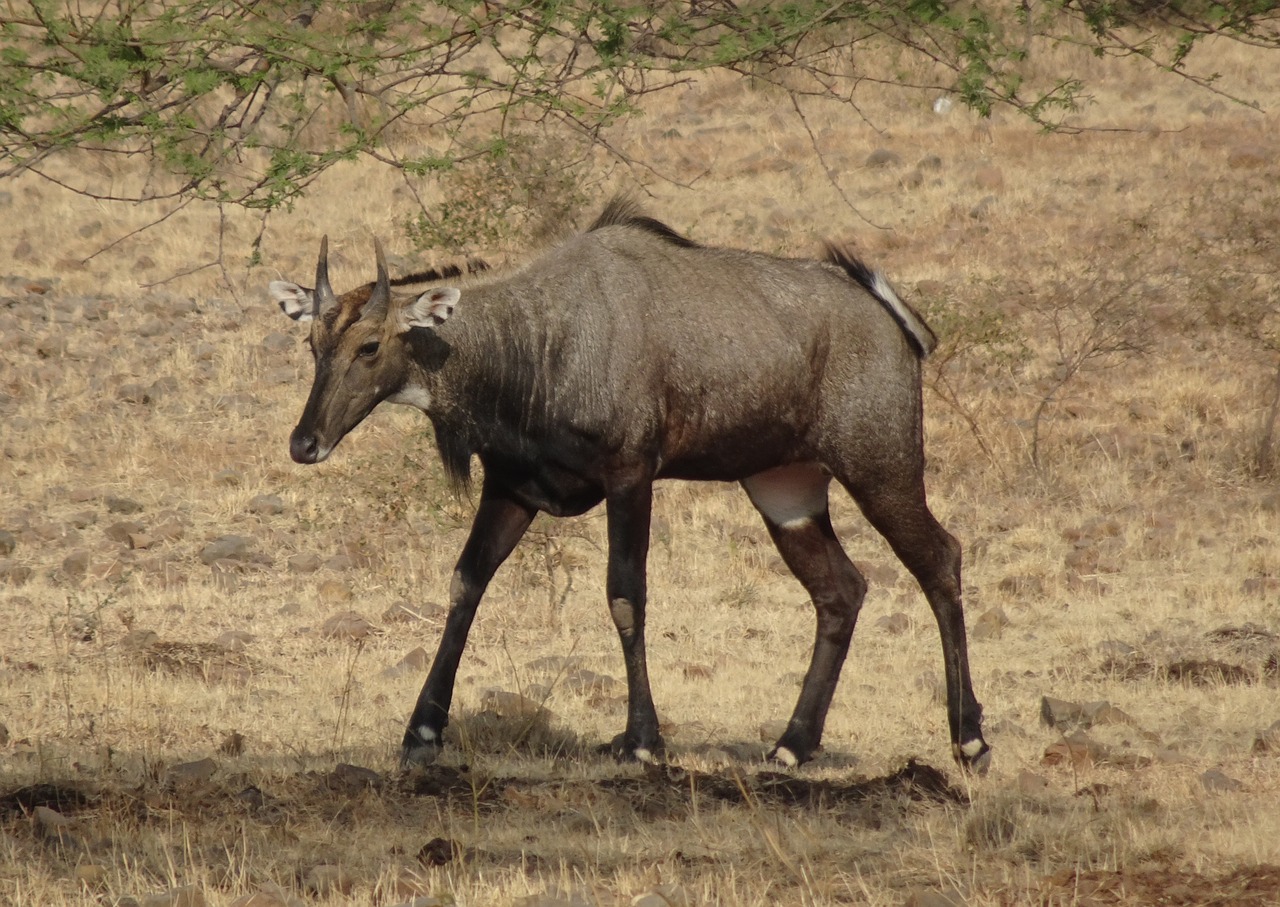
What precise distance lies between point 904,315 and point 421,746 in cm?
302

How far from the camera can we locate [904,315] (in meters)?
8.04

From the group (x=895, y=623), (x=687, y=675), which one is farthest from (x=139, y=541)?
(x=895, y=623)

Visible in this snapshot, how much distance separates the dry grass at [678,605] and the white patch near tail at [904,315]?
189 centimetres

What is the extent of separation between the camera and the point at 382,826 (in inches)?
239

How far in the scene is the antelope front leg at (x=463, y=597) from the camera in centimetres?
749

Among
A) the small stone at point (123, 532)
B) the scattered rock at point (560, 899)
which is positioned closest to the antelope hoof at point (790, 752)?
the scattered rock at point (560, 899)

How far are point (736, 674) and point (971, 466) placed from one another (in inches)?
231

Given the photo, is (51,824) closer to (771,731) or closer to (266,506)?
(771,731)

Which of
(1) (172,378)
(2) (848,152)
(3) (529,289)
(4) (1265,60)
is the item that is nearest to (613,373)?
(3) (529,289)

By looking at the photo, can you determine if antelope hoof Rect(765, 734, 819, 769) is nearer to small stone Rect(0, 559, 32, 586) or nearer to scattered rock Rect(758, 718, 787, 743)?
scattered rock Rect(758, 718, 787, 743)

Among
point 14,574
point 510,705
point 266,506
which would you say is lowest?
point 510,705

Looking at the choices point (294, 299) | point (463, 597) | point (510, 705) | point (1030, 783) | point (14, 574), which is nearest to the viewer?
point (1030, 783)

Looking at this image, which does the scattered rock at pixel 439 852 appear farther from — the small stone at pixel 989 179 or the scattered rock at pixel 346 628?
the small stone at pixel 989 179

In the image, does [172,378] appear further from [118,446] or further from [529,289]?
[529,289]
